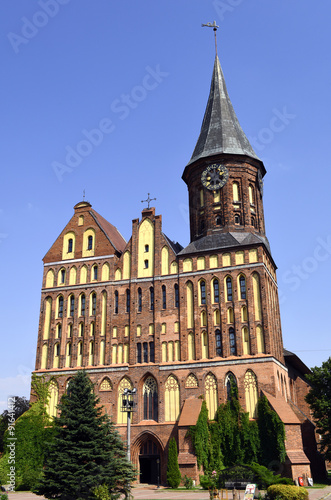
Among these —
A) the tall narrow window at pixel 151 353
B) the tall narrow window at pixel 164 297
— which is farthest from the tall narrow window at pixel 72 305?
the tall narrow window at pixel 164 297

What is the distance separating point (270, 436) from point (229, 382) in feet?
16.5

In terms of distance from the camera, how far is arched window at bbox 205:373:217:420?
38156 millimetres

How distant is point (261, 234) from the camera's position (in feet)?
150

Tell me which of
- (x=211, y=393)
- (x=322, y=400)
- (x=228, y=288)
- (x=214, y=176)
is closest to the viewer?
(x=211, y=393)

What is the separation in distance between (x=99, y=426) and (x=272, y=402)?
1511cm

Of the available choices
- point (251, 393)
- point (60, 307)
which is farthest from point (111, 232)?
point (251, 393)

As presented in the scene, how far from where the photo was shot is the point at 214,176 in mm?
45969

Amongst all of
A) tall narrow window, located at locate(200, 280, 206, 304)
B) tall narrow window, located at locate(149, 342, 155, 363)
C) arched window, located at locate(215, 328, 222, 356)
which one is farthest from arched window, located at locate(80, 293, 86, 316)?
arched window, located at locate(215, 328, 222, 356)

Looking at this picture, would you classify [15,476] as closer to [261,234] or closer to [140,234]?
[140,234]

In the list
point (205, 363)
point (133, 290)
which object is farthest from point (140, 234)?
point (205, 363)

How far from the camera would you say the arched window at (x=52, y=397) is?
139 feet

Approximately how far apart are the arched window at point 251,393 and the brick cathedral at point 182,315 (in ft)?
0.33

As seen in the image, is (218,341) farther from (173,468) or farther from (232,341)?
(173,468)

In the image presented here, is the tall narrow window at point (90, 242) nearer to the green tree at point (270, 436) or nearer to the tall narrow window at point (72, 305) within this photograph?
the tall narrow window at point (72, 305)
